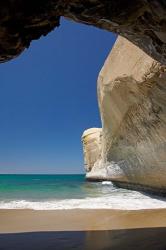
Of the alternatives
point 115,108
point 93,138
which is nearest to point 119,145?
point 115,108

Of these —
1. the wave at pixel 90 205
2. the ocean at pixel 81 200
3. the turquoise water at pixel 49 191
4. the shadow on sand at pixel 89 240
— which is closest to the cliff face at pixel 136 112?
the ocean at pixel 81 200

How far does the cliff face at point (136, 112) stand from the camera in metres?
9.66

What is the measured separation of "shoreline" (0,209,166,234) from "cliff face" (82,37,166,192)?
12.4ft

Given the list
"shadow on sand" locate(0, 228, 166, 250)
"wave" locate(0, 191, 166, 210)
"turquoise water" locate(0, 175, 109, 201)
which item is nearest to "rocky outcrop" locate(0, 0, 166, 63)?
"shadow on sand" locate(0, 228, 166, 250)

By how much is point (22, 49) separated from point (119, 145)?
14.1 metres

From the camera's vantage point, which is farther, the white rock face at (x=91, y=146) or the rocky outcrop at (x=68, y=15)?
the white rock face at (x=91, y=146)

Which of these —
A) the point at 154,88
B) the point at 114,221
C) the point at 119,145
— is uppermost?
the point at 154,88

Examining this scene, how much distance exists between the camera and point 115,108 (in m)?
14.2

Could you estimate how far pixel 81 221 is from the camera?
7.59 m

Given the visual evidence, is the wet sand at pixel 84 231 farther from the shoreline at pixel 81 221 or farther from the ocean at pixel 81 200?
the ocean at pixel 81 200

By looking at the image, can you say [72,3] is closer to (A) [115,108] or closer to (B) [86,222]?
(B) [86,222]

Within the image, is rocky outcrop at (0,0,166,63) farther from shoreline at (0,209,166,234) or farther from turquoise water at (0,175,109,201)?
turquoise water at (0,175,109,201)

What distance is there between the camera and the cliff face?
966 centimetres

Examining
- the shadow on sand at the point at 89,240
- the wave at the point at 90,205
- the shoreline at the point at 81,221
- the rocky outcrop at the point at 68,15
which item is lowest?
the wave at the point at 90,205
